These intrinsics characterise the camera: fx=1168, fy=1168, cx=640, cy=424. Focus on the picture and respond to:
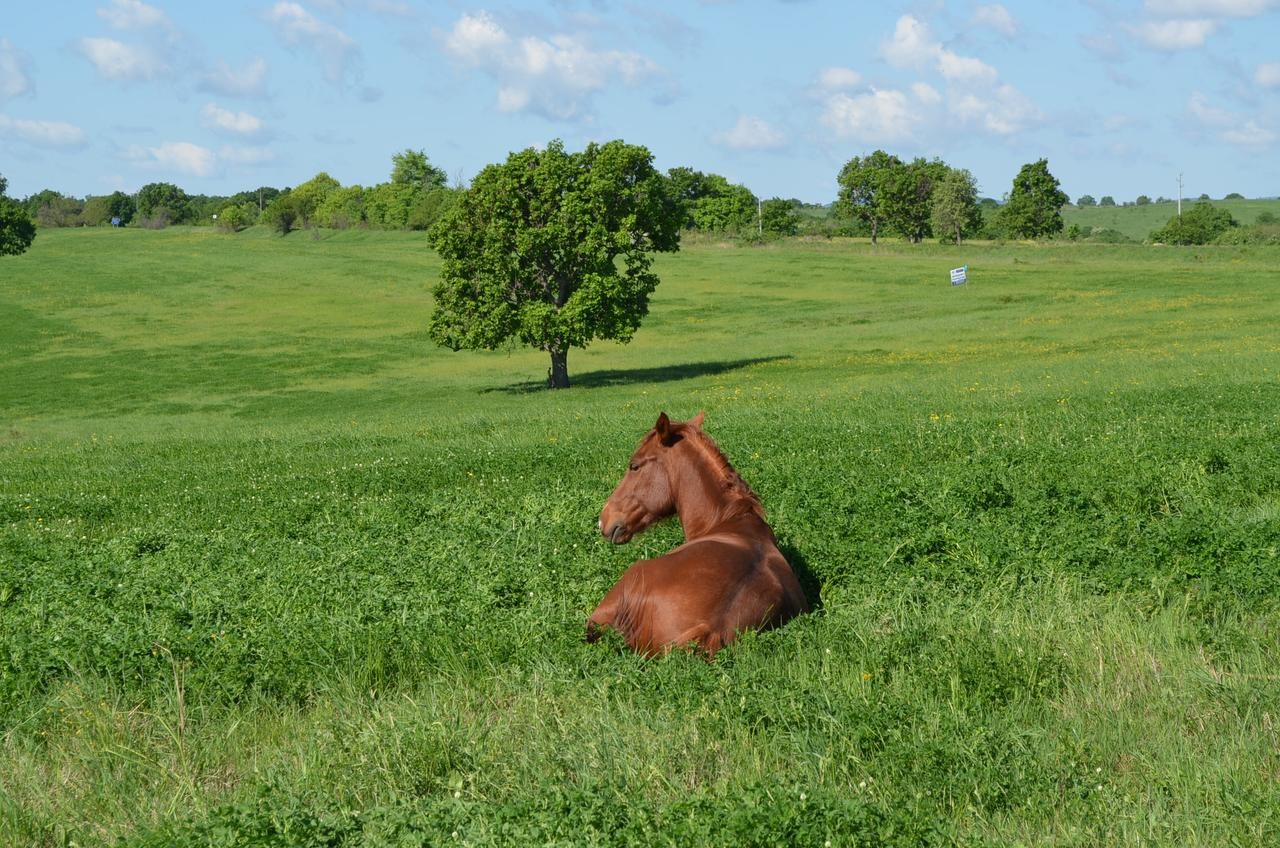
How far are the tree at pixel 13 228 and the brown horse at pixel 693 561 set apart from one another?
69964 mm

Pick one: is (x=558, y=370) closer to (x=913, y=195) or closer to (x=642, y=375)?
(x=642, y=375)

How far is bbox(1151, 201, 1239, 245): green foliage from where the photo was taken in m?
143

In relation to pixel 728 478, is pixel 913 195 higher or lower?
higher

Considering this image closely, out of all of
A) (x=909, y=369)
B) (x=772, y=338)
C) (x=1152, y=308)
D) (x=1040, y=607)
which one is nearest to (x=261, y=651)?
(x=1040, y=607)

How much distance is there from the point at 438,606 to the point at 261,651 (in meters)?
1.43

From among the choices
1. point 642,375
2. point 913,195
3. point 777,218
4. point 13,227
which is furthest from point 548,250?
point 777,218

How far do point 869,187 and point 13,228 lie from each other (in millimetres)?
95326

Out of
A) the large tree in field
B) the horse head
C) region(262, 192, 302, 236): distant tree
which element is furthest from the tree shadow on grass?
region(262, 192, 302, 236): distant tree

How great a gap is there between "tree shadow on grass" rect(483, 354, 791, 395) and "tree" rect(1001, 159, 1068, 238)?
91594 mm

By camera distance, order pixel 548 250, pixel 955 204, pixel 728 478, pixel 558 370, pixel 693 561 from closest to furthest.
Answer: pixel 693 561, pixel 728 478, pixel 548 250, pixel 558 370, pixel 955 204

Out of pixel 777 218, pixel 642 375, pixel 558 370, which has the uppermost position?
pixel 777 218

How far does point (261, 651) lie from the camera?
301 inches

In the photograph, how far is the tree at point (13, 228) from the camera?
6788cm

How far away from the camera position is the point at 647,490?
8.76 metres
